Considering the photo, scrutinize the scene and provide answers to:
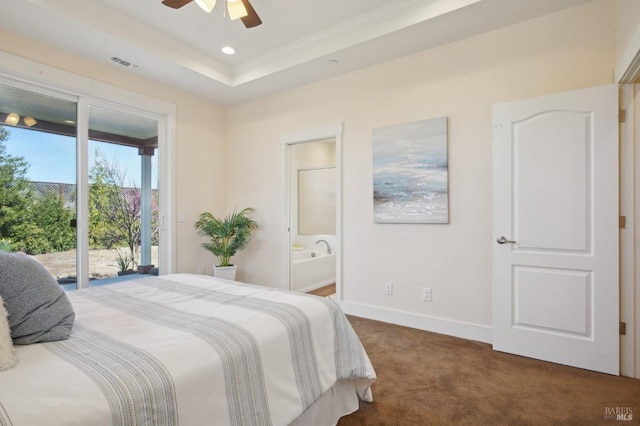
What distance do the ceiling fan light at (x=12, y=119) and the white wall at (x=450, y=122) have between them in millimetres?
2577

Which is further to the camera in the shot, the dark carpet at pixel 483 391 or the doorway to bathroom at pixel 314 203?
the doorway to bathroom at pixel 314 203

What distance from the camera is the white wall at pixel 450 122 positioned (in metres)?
2.46

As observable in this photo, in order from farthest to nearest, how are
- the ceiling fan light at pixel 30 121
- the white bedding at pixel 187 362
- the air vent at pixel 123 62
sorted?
the air vent at pixel 123 62, the ceiling fan light at pixel 30 121, the white bedding at pixel 187 362

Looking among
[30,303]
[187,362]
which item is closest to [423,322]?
→ [187,362]

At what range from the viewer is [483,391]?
198 cm

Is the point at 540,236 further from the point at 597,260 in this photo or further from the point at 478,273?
the point at 478,273

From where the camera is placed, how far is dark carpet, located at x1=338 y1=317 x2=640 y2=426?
172cm

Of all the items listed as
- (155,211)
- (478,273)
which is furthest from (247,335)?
(155,211)

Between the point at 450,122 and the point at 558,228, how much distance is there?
1.25 metres

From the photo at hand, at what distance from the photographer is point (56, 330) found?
3.77 ft

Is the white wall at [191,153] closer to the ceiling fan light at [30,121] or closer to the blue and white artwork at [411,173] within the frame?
the ceiling fan light at [30,121]

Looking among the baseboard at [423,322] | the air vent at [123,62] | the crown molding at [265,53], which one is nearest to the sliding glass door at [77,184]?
the air vent at [123,62]

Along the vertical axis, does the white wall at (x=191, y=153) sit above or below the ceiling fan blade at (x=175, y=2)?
below

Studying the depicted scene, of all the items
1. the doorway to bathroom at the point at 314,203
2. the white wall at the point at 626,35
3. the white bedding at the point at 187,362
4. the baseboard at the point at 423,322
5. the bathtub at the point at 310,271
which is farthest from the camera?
the doorway to bathroom at the point at 314,203
